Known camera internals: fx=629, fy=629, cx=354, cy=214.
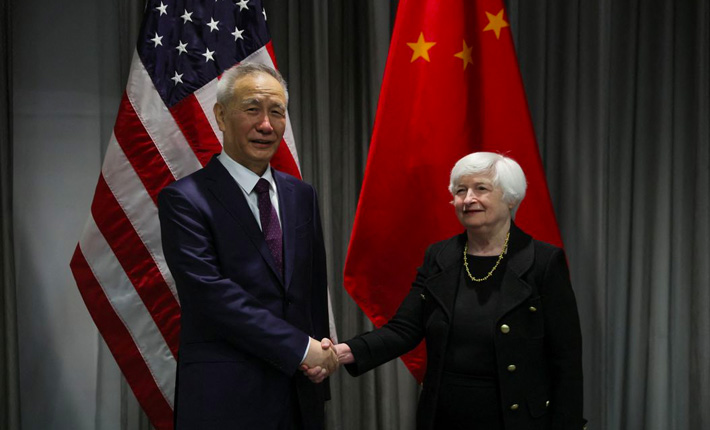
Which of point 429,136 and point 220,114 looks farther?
point 429,136

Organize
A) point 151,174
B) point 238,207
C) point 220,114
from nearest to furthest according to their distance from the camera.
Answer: point 238,207, point 220,114, point 151,174

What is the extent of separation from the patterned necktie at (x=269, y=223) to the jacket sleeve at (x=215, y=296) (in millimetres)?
164

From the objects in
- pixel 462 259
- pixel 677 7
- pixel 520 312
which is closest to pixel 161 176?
pixel 462 259

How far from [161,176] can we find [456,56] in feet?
4.28

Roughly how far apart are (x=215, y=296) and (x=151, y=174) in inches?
34.9

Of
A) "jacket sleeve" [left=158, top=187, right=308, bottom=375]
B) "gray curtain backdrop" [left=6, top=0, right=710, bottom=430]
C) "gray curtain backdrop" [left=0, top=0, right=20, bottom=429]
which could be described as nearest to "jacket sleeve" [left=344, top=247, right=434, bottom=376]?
"jacket sleeve" [left=158, top=187, right=308, bottom=375]

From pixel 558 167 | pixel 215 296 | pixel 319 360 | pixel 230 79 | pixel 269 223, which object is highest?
pixel 230 79

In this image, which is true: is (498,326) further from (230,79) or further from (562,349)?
(230,79)

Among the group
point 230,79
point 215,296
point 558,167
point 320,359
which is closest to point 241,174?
point 230,79

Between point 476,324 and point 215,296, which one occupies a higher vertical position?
point 215,296

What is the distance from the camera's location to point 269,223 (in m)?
2.01

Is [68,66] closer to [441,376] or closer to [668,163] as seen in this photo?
[441,376]

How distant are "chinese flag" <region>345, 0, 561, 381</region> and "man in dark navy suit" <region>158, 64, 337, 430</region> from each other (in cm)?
61

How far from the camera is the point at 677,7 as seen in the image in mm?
3139
